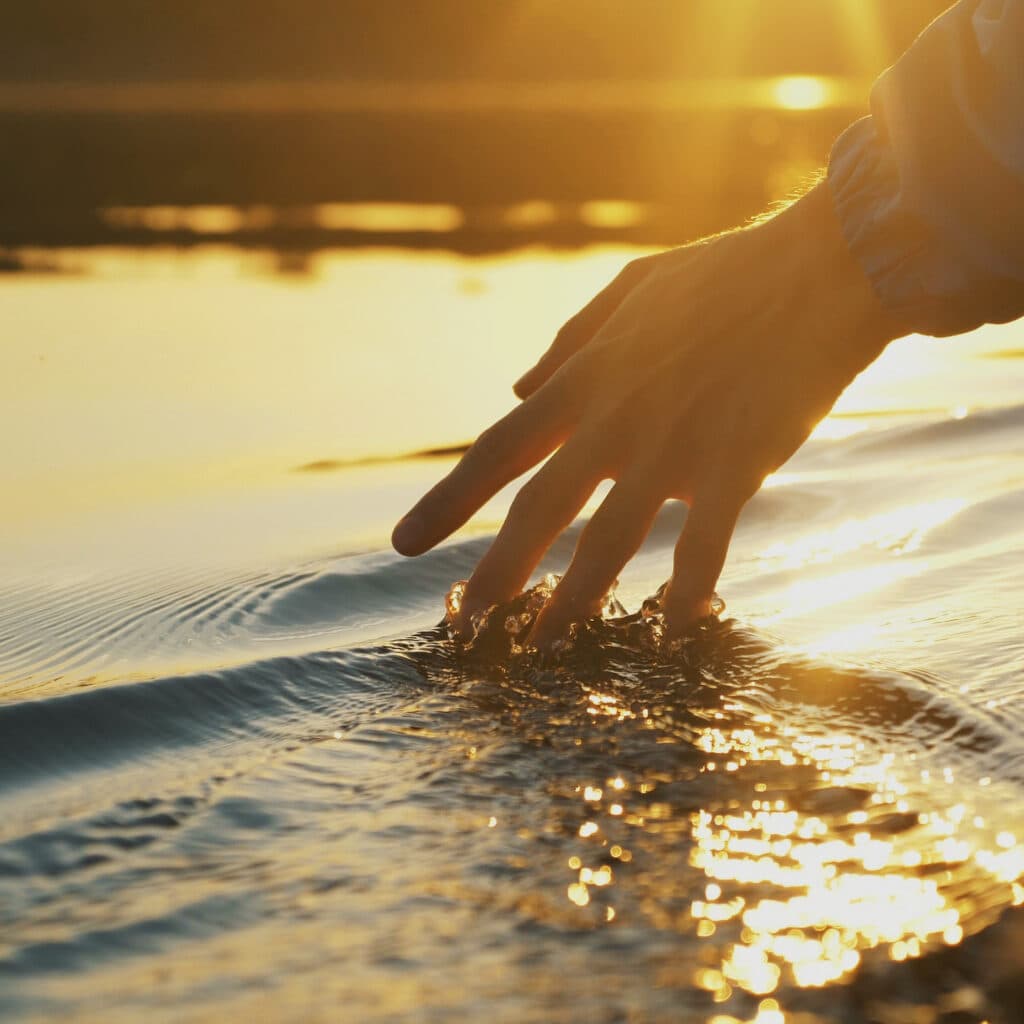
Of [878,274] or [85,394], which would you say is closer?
[878,274]

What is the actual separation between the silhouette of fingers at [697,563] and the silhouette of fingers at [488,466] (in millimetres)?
277

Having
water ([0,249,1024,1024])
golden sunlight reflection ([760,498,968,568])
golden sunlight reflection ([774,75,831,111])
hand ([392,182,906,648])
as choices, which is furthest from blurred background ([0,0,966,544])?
hand ([392,182,906,648])

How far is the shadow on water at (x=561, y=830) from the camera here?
1.30m

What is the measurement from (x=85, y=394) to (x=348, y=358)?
0.94m

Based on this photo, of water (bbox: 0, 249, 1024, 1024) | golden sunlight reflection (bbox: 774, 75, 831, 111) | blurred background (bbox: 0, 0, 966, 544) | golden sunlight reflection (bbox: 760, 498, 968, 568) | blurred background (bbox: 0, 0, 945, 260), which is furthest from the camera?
golden sunlight reflection (bbox: 774, 75, 831, 111)

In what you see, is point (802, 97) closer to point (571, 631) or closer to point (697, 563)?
point (571, 631)

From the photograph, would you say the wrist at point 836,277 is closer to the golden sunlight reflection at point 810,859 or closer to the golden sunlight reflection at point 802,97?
the golden sunlight reflection at point 810,859

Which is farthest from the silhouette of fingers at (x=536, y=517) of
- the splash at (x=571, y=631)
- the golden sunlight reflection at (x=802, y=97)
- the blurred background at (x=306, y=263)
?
the golden sunlight reflection at (x=802, y=97)

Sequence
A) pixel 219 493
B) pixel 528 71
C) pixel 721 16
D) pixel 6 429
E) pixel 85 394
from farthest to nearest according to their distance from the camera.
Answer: pixel 721 16
pixel 528 71
pixel 85 394
pixel 6 429
pixel 219 493

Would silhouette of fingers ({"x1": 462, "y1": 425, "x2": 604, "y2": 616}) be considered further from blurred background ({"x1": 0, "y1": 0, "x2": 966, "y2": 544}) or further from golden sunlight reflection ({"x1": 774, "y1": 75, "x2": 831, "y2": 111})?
golden sunlight reflection ({"x1": 774, "y1": 75, "x2": 831, "y2": 111})

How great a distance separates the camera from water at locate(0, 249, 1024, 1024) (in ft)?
4.25

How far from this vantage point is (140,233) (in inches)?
310

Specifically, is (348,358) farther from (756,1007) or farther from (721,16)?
(721,16)

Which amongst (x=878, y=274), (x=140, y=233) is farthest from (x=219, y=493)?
(x=140, y=233)
